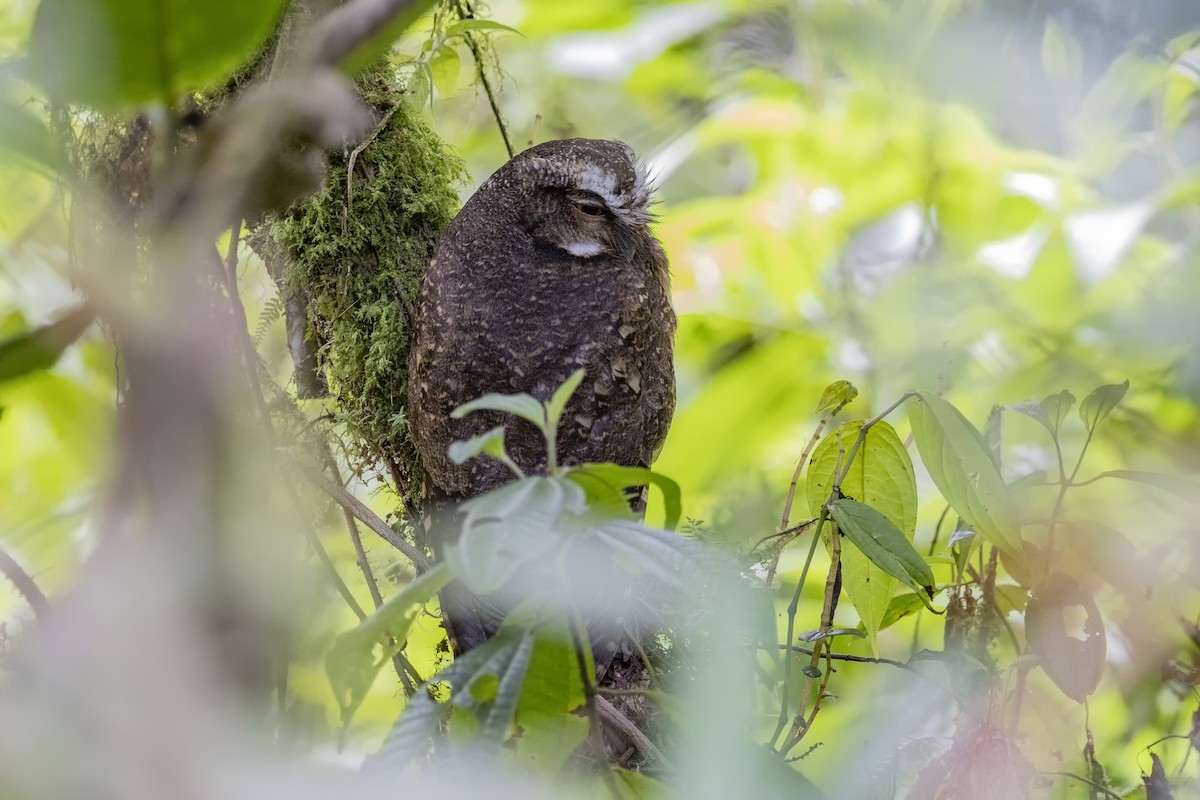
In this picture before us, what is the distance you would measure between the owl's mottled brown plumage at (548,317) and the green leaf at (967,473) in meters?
0.75

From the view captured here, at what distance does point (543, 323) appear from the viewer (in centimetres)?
192

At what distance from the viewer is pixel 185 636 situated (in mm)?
517

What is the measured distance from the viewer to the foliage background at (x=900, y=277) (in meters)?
1.64

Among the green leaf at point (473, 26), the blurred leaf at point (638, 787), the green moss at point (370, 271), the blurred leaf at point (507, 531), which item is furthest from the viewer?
the green moss at point (370, 271)

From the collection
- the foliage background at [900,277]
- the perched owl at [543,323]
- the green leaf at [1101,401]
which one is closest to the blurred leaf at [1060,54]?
the foliage background at [900,277]

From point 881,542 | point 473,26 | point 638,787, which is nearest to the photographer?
point 638,787

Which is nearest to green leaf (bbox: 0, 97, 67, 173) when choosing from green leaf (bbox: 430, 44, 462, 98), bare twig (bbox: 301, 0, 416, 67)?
bare twig (bbox: 301, 0, 416, 67)

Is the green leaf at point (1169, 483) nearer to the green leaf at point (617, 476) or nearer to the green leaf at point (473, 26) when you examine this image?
the green leaf at point (617, 476)

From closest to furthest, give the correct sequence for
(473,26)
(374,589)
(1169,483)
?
(1169,483), (374,589), (473,26)

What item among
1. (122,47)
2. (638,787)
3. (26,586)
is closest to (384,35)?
(122,47)

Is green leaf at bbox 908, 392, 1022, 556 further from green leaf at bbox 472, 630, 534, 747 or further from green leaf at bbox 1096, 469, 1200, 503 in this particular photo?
green leaf at bbox 472, 630, 534, 747

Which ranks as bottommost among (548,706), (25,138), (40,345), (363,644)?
(548,706)

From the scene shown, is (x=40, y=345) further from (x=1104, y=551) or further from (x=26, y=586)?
(x=1104, y=551)

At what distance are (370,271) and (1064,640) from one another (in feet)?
4.76
